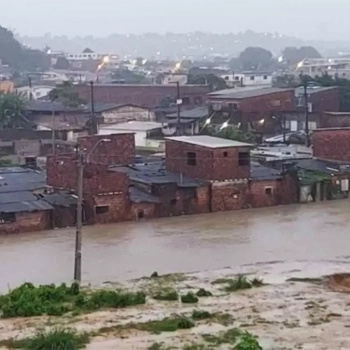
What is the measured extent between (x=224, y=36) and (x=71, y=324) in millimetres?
172383

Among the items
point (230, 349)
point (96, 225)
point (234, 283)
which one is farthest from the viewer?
point (96, 225)

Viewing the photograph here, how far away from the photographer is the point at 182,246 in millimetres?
13125

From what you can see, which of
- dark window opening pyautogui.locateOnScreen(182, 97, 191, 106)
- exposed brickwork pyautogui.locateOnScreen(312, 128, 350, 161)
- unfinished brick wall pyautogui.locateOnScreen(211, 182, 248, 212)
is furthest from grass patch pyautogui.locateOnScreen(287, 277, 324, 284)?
dark window opening pyautogui.locateOnScreen(182, 97, 191, 106)

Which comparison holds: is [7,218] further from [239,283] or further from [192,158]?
[239,283]

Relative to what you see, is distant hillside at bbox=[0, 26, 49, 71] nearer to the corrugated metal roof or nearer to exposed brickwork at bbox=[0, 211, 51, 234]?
the corrugated metal roof

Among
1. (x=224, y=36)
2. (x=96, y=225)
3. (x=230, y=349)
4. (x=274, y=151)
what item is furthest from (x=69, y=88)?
(x=224, y=36)

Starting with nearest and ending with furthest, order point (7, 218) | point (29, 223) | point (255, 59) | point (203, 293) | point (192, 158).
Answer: point (203, 293), point (7, 218), point (29, 223), point (192, 158), point (255, 59)

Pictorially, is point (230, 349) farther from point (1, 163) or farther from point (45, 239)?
point (1, 163)

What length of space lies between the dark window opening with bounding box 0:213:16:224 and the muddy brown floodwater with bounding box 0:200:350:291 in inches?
9.2

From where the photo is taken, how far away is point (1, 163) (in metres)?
18.3

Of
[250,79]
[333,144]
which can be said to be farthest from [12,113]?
[250,79]

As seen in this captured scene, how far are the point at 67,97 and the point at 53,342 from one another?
76.3 ft

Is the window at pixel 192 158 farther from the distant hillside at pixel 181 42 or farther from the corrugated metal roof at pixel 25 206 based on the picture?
the distant hillside at pixel 181 42

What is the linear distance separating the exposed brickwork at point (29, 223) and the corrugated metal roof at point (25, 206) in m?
0.06
